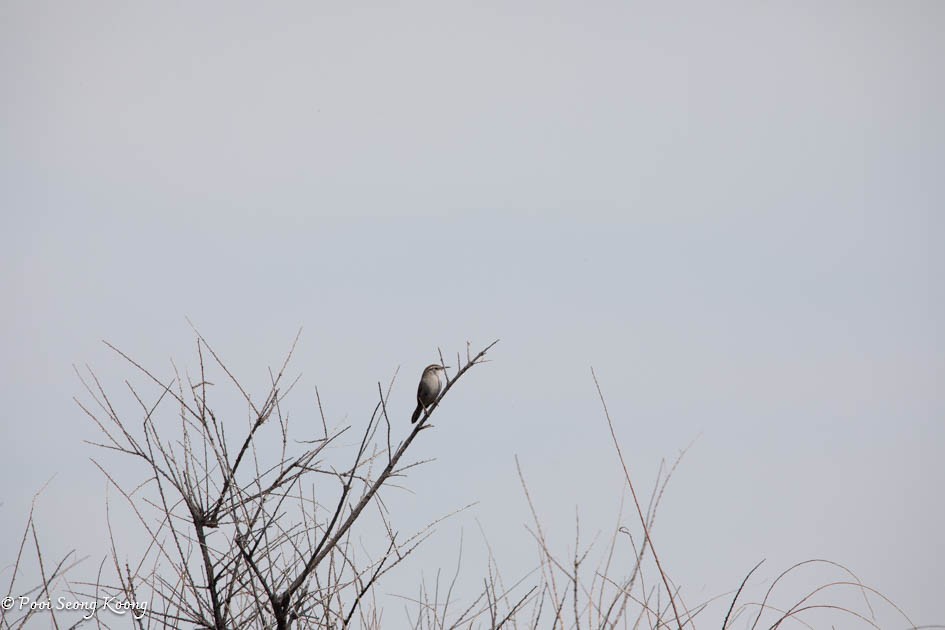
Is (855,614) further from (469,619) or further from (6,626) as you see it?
(6,626)

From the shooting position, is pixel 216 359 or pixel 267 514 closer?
pixel 216 359

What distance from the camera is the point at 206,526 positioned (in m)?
5.06

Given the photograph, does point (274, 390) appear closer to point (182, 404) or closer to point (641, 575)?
point (182, 404)

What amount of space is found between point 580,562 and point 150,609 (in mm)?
2267

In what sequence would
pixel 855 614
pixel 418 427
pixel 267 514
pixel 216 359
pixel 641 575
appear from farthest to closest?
1. pixel 418 427
2. pixel 267 514
3. pixel 216 359
4. pixel 641 575
5. pixel 855 614

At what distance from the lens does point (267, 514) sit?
16.3ft

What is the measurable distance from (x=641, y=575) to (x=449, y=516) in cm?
145

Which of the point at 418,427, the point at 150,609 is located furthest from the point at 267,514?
the point at 418,427

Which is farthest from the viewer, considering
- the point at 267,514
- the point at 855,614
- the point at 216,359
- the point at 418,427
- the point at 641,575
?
the point at 418,427

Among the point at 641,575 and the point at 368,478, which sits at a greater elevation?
the point at 368,478

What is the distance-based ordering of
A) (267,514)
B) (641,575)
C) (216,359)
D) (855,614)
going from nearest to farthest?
(855,614), (641,575), (216,359), (267,514)

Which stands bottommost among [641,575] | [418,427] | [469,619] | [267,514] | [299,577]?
[641,575]

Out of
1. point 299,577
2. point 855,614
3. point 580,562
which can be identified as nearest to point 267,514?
point 299,577

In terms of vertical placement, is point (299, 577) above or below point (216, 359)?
below
